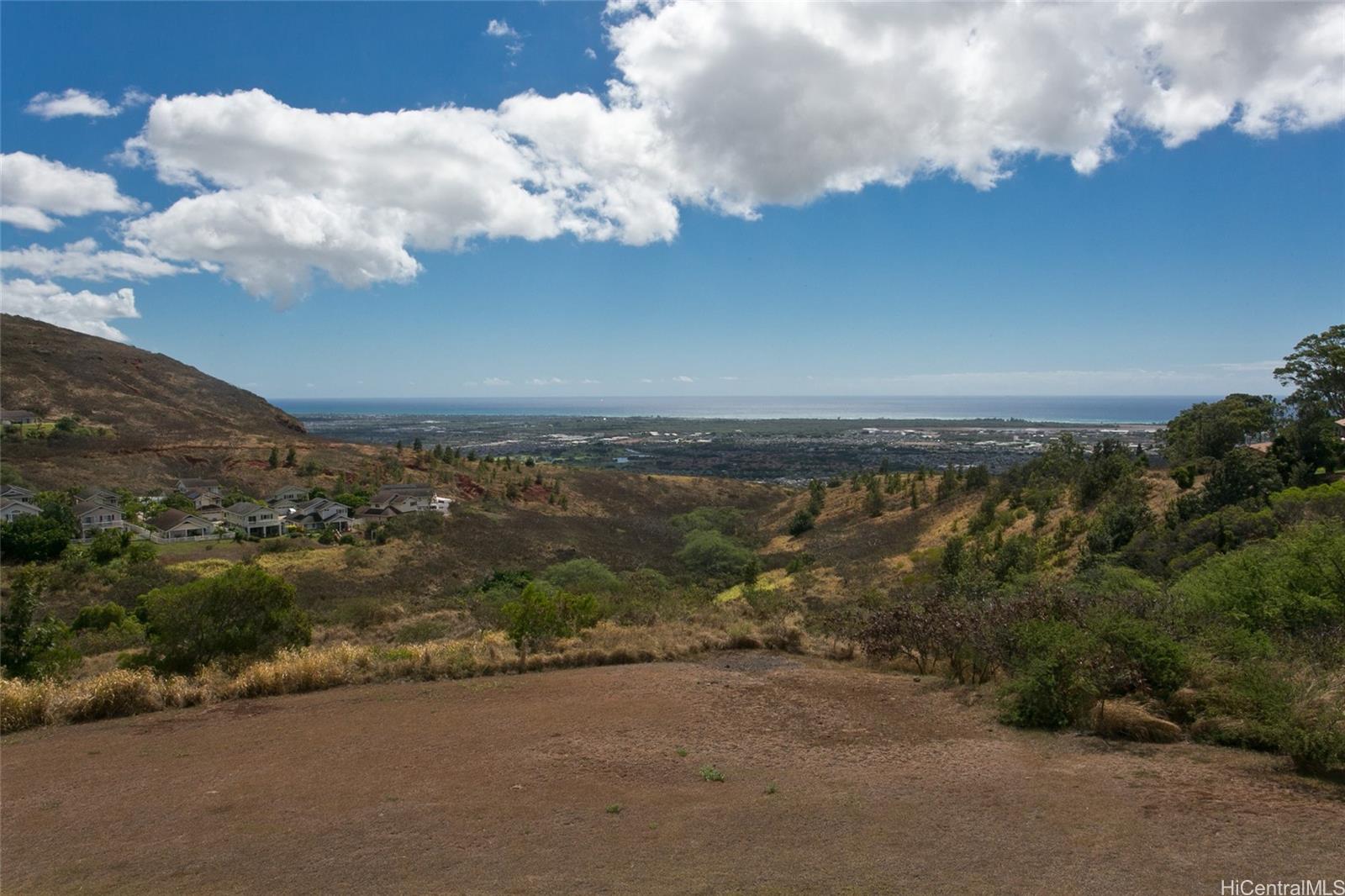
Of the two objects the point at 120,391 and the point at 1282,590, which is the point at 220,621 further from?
the point at 120,391

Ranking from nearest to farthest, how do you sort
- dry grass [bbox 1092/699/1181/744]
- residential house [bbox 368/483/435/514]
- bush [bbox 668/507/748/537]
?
1. dry grass [bbox 1092/699/1181/744]
2. residential house [bbox 368/483/435/514]
3. bush [bbox 668/507/748/537]

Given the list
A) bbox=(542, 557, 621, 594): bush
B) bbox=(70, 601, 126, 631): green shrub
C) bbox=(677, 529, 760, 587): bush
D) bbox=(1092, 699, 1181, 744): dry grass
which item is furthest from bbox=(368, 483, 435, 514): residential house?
bbox=(1092, 699, 1181, 744): dry grass

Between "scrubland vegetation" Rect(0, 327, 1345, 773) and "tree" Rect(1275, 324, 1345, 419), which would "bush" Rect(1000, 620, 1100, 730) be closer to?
"scrubland vegetation" Rect(0, 327, 1345, 773)

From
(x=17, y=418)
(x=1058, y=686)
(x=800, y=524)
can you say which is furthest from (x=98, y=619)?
(x=17, y=418)

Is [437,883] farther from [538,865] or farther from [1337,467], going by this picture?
[1337,467]

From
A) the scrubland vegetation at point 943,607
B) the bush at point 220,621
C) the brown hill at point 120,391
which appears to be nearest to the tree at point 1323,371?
the scrubland vegetation at point 943,607
